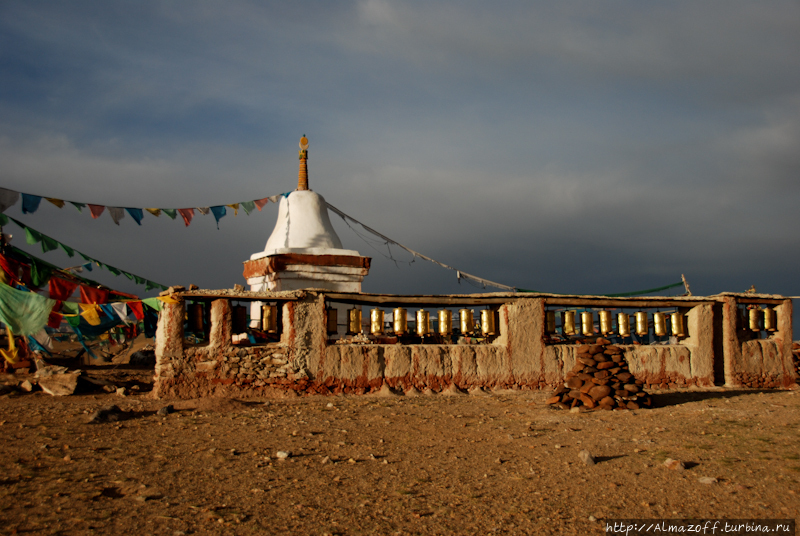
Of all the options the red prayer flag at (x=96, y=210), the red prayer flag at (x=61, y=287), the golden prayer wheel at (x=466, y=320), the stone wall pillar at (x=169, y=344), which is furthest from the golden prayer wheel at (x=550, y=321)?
the red prayer flag at (x=96, y=210)

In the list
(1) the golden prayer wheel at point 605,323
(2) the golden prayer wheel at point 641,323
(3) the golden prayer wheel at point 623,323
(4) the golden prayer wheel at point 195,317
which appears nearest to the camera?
(4) the golden prayer wheel at point 195,317

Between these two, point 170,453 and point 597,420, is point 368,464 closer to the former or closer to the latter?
point 170,453

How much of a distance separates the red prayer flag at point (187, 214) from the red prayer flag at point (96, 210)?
6.42 ft

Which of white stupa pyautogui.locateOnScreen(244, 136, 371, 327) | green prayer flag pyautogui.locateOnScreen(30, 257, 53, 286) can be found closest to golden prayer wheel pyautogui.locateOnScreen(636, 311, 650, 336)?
white stupa pyautogui.locateOnScreen(244, 136, 371, 327)

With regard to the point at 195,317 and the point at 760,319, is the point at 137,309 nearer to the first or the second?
the point at 195,317

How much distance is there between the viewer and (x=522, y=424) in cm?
833

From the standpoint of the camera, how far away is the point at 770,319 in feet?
46.1

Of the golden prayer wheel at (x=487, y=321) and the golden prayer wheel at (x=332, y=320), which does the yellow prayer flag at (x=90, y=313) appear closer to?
the golden prayer wheel at (x=332, y=320)

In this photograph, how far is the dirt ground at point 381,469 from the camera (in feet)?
14.5

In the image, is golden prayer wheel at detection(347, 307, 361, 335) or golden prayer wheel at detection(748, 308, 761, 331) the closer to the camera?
golden prayer wheel at detection(347, 307, 361, 335)

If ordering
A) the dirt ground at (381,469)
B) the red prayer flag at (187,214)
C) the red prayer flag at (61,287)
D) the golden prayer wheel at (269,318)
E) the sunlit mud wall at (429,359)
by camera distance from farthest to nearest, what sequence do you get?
the red prayer flag at (187,214), the red prayer flag at (61,287), the golden prayer wheel at (269,318), the sunlit mud wall at (429,359), the dirt ground at (381,469)

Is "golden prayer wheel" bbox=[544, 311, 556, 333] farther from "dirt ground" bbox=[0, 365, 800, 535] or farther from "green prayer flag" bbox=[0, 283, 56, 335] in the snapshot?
"green prayer flag" bbox=[0, 283, 56, 335]

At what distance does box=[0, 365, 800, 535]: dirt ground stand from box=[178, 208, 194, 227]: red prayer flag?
663 cm

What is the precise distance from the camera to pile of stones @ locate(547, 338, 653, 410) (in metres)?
9.57
